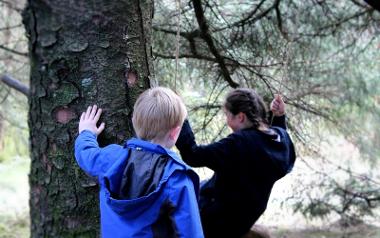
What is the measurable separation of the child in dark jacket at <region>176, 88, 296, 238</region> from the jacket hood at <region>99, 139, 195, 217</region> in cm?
57

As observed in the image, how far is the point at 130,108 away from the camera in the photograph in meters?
1.50

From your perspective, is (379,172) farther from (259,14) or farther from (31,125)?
(31,125)

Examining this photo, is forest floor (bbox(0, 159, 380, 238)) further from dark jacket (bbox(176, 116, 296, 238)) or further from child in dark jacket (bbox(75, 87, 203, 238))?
child in dark jacket (bbox(75, 87, 203, 238))

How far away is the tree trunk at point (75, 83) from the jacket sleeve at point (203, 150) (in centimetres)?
45

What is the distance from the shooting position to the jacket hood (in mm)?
1324

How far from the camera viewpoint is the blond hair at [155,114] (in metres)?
1.38

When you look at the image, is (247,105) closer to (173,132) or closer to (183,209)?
(173,132)

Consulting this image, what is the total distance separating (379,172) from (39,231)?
13.8ft

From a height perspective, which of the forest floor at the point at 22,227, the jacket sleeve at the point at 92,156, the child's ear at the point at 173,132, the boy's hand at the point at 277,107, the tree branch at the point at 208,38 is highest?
→ the tree branch at the point at 208,38

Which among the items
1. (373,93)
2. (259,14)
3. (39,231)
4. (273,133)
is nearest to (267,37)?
(259,14)

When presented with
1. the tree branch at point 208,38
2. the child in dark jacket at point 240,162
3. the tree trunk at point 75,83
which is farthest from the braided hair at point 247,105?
the tree branch at point 208,38

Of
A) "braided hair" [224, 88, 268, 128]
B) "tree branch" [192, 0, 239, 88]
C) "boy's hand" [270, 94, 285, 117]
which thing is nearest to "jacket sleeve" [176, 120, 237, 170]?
"braided hair" [224, 88, 268, 128]

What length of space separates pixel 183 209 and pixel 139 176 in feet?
0.48

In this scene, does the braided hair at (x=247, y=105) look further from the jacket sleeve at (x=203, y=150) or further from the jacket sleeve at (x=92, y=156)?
the jacket sleeve at (x=92, y=156)
